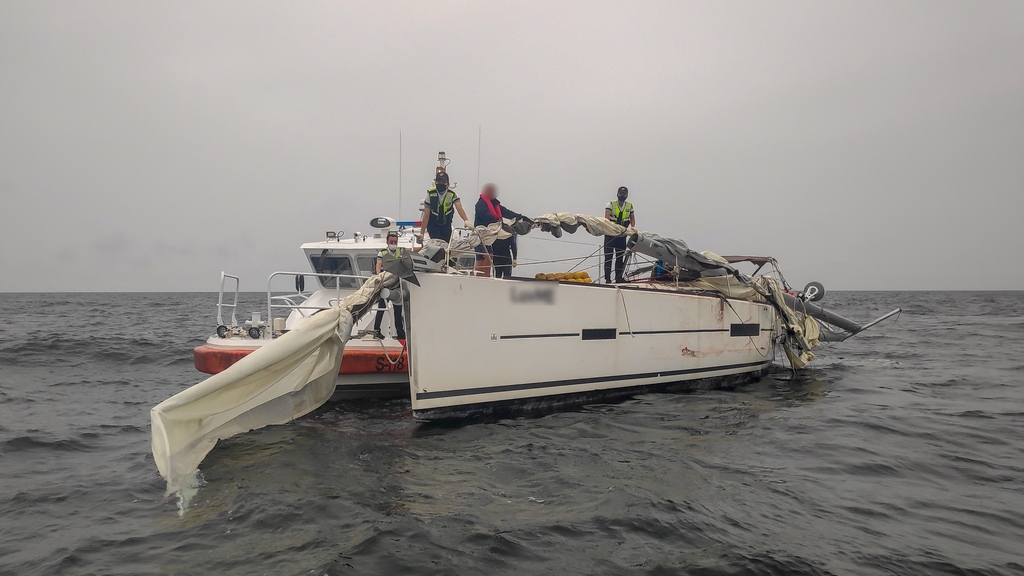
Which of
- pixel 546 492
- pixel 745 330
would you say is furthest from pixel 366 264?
pixel 745 330

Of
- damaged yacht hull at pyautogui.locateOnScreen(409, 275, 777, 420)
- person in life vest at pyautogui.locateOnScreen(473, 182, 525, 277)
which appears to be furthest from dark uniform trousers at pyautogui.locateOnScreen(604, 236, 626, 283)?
person in life vest at pyautogui.locateOnScreen(473, 182, 525, 277)

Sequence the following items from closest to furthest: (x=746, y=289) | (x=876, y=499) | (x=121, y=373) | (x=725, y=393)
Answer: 1. (x=876, y=499)
2. (x=725, y=393)
3. (x=746, y=289)
4. (x=121, y=373)

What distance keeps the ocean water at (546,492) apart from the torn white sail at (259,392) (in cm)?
19

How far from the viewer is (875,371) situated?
431 inches

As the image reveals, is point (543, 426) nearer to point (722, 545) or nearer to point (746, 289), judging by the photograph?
point (722, 545)

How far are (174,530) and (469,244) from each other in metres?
4.23

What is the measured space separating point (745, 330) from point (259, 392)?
7181mm

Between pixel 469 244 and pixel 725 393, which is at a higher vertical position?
pixel 469 244

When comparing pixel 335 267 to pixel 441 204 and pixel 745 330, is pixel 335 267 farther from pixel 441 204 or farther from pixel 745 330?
pixel 745 330

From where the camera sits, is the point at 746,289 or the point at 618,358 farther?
the point at 746,289

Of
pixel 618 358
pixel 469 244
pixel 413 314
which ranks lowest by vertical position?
pixel 618 358

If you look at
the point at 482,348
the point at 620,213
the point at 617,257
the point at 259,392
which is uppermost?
the point at 620,213

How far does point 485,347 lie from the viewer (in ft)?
20.4

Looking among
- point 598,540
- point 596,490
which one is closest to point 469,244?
point 596,490
